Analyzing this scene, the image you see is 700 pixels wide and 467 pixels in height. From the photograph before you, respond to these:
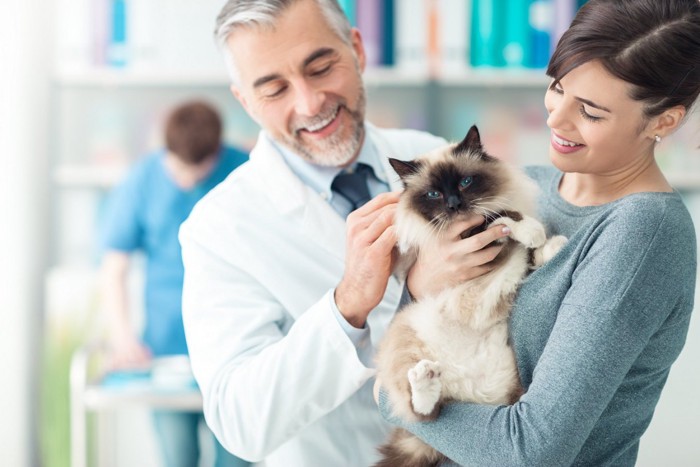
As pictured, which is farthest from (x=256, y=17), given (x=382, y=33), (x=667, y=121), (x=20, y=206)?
(x=20, y=206)

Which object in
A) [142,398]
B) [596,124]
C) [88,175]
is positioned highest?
[596,124]

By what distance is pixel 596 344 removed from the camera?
3.68 feet

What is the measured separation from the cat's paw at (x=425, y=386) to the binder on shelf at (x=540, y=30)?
7.89ft

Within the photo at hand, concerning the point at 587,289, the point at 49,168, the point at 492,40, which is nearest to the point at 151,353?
the point at 49,168

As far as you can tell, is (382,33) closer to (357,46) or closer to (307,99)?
(357,46)

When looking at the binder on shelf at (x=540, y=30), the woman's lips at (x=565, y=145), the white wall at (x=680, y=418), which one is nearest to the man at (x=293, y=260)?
the woman's lips at (x=565, y=145)

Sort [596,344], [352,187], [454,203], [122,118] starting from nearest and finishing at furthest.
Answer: [596,344] → [454,203] → [352,187] → [122,118]

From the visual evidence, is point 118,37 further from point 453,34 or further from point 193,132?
point 453,34

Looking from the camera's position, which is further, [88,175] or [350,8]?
[88,175]

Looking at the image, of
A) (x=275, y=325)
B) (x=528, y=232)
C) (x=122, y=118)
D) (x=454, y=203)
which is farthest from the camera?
(x=122, y=118)

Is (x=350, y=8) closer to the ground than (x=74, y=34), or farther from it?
farther from it

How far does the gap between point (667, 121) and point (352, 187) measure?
0.84 m

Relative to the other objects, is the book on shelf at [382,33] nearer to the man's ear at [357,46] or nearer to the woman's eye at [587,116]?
the man's ear at [357,46]

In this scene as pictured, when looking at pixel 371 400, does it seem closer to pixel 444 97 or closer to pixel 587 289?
pixel 587 289
